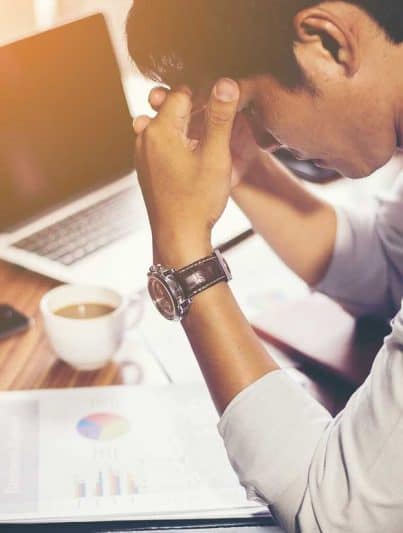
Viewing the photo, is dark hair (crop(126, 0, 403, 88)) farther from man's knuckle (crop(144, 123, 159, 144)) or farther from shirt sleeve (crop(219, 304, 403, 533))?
shirt sleeve (crop(219, 304, 403, 533))

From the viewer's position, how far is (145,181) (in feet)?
2.91

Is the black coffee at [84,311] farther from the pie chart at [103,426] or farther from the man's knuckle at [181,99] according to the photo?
the man's knuckle at [181,99]

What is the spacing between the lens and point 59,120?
1269 mm

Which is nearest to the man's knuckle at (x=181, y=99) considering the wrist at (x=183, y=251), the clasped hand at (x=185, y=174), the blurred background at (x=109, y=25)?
the clasped hand at (x=185, y=174)

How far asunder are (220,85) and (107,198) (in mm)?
536

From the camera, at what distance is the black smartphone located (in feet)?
3.44

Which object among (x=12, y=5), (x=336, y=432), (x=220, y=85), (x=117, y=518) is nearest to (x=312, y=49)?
(x=220, y=85)

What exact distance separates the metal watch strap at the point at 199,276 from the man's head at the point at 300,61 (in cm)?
16

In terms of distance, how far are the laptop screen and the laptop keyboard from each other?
0.13 feet

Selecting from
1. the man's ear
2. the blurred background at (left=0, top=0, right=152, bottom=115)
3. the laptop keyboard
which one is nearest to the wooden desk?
the laptop keyboard

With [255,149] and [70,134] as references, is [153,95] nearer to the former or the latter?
[255,149]

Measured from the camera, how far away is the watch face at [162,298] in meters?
0.84

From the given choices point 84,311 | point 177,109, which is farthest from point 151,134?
point 84,311

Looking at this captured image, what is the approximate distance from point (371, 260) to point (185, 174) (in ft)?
1.34
